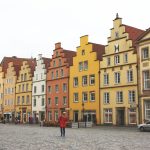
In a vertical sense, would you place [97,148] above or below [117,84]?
below

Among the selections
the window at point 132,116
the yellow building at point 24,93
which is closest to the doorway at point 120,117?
the window at point 132,116

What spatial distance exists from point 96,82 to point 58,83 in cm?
1182

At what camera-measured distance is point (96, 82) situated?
58.6m

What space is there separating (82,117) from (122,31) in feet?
53.5

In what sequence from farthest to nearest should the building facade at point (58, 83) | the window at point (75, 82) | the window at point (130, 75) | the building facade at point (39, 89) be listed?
the building facade at point (39, 89) < the building facade at point (58, 83) < the window at point (75, 82) < the window at point (130, 75)

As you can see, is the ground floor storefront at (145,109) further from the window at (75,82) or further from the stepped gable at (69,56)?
the stepped gable at (69,56)

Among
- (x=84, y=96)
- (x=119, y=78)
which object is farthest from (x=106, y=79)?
(x=84, y=96)

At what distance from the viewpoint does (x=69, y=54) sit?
69.9 metres

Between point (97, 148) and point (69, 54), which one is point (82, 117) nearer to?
point (69, 54)

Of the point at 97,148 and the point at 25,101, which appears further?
the point at 25,101

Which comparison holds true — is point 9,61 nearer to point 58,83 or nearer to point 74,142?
point 58,83

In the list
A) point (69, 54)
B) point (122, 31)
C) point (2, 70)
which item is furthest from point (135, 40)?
point (2, 70)

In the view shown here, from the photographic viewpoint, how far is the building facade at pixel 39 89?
73.1 metres

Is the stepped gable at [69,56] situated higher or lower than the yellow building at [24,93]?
higher
